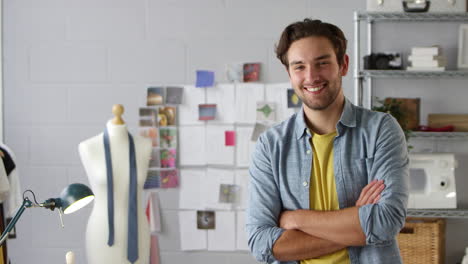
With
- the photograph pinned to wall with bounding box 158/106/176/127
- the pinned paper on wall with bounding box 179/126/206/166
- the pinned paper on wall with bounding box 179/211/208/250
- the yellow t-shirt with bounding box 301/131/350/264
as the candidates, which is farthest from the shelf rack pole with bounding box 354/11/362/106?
the yellow t-shirt with bounding box 301/131/350/264

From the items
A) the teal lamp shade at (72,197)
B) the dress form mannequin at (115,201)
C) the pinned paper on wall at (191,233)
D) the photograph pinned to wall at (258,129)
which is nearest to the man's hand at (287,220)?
the teal lamp shade at (72,197)

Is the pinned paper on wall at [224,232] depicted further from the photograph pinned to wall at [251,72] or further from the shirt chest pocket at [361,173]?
the shirt chest pocket at [361,173]

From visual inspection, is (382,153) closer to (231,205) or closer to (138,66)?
(231,205)

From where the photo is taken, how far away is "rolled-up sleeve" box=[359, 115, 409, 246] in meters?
1.90

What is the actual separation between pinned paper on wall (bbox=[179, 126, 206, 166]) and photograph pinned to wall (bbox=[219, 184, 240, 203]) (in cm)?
21

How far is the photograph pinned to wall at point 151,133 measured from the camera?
4.11 m

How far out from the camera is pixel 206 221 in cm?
410

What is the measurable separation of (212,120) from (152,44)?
62 cm

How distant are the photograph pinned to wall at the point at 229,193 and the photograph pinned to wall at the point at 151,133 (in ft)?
1.68

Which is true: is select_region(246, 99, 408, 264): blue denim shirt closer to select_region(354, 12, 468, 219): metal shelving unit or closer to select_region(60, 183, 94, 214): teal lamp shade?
select_region(60, 183, 94, 214): teal lamp shade

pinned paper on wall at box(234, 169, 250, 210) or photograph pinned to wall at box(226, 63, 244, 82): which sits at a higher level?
photograph pinned to wall at box(226, 63, 244, 82)

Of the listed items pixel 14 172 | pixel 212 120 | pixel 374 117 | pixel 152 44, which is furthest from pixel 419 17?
pixel 14 172

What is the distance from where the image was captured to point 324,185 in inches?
77.0

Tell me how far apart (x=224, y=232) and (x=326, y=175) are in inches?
87.3
